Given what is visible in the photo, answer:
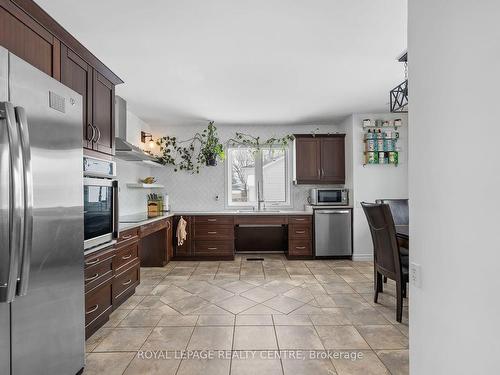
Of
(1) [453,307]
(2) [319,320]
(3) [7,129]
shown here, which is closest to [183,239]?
(2) [319,320]

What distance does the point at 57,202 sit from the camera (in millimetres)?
1514

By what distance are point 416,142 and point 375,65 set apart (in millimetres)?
2238

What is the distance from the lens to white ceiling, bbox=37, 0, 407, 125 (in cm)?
215

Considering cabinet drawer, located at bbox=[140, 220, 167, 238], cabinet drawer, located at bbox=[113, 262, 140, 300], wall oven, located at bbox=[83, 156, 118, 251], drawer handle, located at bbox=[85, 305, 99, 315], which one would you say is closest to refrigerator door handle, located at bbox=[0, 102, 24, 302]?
wall oven, located at bbox=[83, 156, 118, 251]

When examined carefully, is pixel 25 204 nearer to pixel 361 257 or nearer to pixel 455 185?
pixel 455 185

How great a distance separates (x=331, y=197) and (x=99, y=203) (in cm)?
398

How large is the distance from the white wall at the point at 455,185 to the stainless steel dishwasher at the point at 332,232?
376cm

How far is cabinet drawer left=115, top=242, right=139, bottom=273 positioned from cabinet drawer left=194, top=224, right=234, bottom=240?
1.66m

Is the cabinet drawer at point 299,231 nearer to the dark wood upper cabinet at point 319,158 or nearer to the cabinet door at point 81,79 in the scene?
the dark wood upper cabinet at point 319,158

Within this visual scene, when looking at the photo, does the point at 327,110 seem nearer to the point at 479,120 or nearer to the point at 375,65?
the point at 375,65

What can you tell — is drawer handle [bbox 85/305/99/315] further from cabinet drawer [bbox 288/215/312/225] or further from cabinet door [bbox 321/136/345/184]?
cabinet door [bbox 321/136/345/184]

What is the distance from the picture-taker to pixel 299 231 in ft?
16.9

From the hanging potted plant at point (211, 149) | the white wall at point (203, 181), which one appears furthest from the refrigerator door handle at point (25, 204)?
the white wall at point (203, 181)

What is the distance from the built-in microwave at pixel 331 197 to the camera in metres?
5.28
